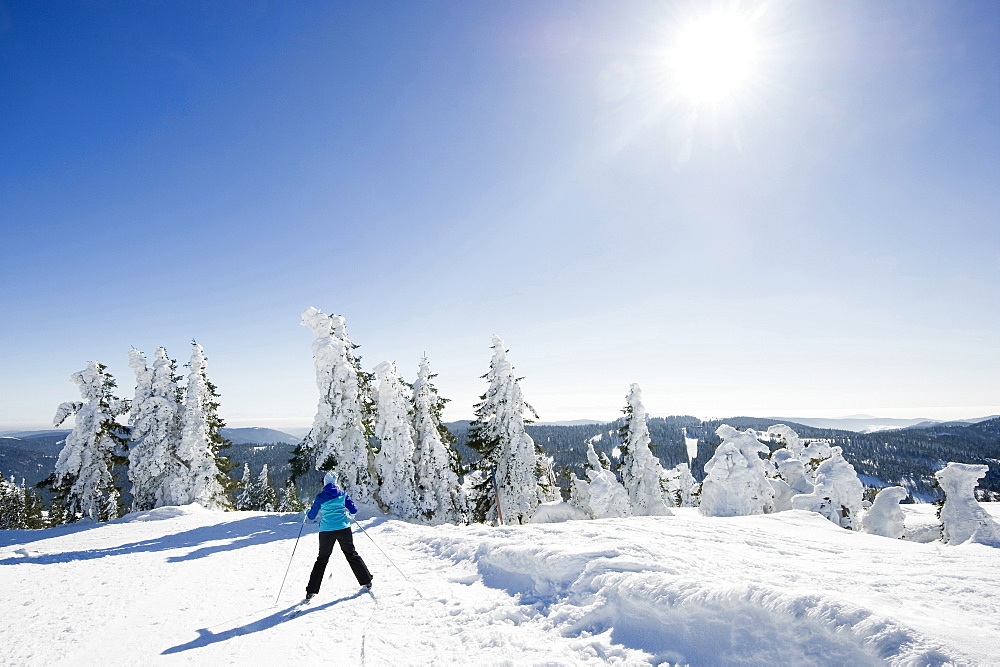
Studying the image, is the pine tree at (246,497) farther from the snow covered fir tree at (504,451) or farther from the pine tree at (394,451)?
the snow covered fir tree at (504,451)

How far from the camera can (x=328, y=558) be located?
670 cm

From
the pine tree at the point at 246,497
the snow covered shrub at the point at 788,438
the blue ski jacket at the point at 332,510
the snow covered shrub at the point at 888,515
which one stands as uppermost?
the blue ski jacket at the point at 332,510

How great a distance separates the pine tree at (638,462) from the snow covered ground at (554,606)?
729 inches

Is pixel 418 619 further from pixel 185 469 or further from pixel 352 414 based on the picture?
pixel 185 469

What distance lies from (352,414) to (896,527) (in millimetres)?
26661

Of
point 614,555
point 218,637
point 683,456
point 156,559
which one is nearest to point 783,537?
point 614,555

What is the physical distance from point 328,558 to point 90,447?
28.9 meters

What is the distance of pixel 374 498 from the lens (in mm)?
23016

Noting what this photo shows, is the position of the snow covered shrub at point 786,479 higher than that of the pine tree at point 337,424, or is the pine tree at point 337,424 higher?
the pine tree at point 337,424

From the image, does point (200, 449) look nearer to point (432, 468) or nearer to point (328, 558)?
point (432, 468)

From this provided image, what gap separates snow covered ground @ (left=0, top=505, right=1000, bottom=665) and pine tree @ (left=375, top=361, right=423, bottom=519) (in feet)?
43.3

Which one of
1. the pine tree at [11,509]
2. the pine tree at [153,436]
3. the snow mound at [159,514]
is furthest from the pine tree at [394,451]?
the pine tree at [11,509]

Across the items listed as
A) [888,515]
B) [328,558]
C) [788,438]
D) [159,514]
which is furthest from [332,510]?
[788,438]

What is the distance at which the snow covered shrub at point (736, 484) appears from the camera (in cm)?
1939
